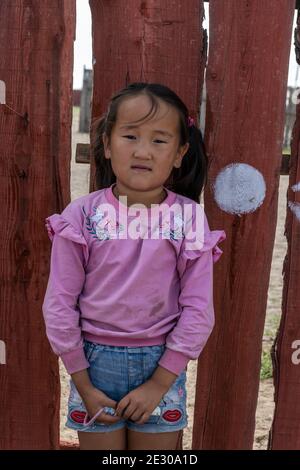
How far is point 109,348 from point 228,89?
104cm

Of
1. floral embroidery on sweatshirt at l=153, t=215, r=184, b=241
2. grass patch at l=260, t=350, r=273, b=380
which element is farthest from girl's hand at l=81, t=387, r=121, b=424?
grass patch at l=260, t=350, r=273, b=380

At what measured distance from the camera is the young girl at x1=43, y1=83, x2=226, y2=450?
2.17m

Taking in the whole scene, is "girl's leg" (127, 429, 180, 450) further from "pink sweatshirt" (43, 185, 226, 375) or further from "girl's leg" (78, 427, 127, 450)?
"pink sweatshirt" (43, 185, 226, 375)

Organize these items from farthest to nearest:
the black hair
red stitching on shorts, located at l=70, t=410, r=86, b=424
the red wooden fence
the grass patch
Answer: the grass patch → the red wooden fence → the black hair → red stitching on shorts, located at l=70, t=410, r=86, b=424

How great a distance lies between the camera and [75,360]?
2193 millimetres

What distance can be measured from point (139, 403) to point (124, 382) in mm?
88

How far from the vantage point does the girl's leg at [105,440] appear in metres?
2.23

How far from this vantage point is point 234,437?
2.79 m

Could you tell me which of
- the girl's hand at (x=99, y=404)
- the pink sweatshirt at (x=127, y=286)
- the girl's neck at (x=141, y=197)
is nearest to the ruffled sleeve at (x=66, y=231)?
the pink sweatshirt at (x=127, y=286)

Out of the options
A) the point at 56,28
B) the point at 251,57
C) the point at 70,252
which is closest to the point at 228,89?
the point at 251,57

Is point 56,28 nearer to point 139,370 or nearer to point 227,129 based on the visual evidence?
point 227,129

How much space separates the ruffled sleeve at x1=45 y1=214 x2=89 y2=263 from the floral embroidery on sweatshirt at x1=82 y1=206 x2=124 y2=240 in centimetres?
5

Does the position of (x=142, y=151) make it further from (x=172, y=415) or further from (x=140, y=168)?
(x=172, y=415)

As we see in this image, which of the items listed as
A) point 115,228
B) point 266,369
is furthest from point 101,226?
point 266,369
